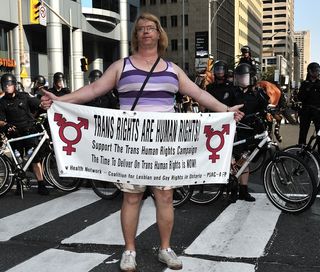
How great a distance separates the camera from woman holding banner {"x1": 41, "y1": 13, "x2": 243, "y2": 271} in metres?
4.01

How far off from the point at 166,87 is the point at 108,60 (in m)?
48.2

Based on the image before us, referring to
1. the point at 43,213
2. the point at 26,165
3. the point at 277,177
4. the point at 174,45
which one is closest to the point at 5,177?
the point at 26,165

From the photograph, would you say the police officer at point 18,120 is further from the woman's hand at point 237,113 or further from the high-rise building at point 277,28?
the high-rise building at point 277,28

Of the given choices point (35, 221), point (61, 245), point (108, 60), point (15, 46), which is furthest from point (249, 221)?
point (108, 60)

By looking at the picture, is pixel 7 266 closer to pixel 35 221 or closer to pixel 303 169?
pixel 35 221

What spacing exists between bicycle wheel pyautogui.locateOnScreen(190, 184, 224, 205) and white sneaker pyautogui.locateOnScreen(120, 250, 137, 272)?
2.55m

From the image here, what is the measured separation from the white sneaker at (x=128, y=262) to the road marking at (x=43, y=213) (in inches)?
65.7

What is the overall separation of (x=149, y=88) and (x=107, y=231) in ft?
6.77

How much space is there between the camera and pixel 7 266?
173 inches

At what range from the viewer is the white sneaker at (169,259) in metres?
4.20

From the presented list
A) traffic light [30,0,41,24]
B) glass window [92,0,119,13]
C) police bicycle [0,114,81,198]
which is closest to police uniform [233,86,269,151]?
police bicycle [0,114,81,198]

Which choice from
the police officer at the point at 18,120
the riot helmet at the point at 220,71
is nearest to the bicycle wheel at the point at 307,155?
the riot helmet at the point at 220,71

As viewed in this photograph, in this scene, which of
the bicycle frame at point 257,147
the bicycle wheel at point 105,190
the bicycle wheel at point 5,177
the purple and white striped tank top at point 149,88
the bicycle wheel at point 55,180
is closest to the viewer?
the purple and white striped tank top at point 149,88

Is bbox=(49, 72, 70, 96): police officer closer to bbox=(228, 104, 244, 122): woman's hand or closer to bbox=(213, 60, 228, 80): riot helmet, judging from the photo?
bbox=(213, 60, 228, 80): riot helmet
